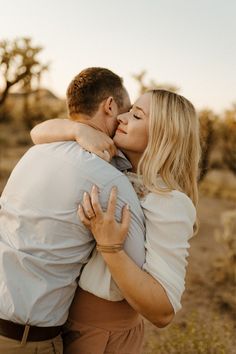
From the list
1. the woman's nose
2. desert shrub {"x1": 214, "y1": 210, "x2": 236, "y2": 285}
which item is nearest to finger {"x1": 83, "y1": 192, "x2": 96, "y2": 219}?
the woman's nose

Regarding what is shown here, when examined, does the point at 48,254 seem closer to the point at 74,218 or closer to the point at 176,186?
the point at 74,218

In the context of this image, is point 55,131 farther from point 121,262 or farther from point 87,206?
point 121,262

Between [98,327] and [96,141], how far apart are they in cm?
82

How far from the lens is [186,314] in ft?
24.6

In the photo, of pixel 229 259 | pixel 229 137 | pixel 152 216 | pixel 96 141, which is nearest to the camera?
pixel 152 216

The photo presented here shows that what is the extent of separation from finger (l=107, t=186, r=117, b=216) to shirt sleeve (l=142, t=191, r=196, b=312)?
173 mm

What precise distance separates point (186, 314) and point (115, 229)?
5571mm

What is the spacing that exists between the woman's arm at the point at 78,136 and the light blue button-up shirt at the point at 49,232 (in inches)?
3.1

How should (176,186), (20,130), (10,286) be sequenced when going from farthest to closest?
1. (20,130)
2. (176,186)
3. (10,286)

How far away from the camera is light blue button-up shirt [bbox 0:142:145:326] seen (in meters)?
2.24

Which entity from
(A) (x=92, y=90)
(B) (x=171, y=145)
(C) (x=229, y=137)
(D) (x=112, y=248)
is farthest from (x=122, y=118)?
(C) (x=229, y=137)

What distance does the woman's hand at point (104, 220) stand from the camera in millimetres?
2219

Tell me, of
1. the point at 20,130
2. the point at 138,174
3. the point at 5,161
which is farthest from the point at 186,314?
the point at 20,130

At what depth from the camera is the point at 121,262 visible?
224 cm
